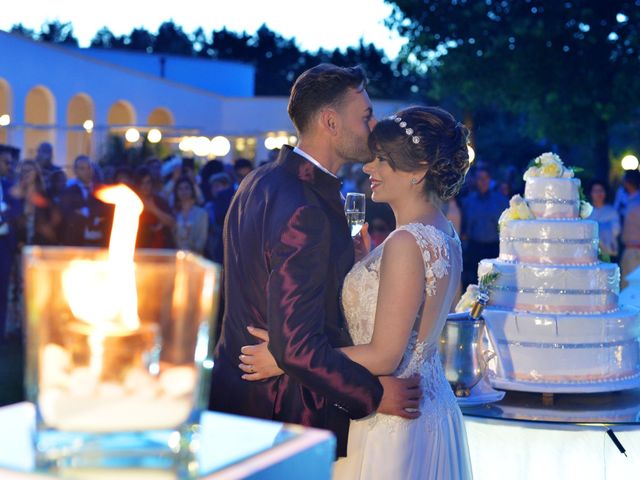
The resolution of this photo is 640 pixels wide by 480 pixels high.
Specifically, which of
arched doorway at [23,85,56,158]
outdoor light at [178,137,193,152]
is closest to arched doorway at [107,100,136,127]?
arched doorway at [23,85,56,158]

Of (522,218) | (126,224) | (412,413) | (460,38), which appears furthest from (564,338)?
(460,38)

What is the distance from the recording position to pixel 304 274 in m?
2.77

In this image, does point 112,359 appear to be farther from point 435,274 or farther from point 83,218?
point 83,218

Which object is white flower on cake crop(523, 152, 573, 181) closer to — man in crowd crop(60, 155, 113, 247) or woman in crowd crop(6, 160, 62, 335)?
man in crowd crop(60, 155, 113, 247)

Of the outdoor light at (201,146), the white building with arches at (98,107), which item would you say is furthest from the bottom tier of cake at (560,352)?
the outdoor light at (201,146)

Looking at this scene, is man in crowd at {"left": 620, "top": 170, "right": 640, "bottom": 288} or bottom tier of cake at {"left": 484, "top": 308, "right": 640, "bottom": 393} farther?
man in crowd at {"left": 620, "top": 170, "right": 640, "bottom": 288}

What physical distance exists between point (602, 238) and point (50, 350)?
12210 millimetres

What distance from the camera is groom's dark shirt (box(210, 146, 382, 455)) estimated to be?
8.95 ft

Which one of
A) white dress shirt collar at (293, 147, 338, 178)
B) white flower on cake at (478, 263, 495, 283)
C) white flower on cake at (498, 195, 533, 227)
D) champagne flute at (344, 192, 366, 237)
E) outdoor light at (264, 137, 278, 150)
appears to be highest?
outdoor light at (264, 137, 278, 150)

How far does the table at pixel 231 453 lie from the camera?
95 centimetres

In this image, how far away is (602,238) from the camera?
41.5 ft

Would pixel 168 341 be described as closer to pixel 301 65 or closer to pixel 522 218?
pixel 522 218

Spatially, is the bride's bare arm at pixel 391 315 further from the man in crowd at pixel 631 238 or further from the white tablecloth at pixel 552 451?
the man in crowd at pixel 631 238

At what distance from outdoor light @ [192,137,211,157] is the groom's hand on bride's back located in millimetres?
25961
